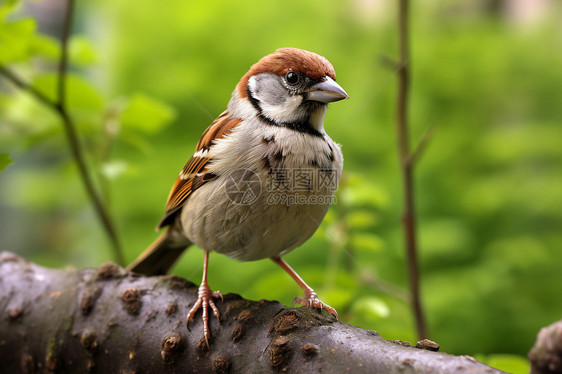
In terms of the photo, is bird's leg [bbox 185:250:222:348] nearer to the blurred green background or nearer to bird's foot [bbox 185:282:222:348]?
bird's foot [bbox 185:282:222:348]

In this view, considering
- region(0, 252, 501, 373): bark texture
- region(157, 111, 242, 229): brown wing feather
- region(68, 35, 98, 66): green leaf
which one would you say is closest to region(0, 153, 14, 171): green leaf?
region(0, 252, 501, 373): bark texture

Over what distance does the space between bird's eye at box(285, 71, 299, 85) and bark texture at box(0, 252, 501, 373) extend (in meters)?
0.61

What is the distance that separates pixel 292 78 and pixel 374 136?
124cm

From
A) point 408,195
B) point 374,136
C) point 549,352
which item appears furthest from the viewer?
point 374,136

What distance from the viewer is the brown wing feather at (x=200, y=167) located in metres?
1.64

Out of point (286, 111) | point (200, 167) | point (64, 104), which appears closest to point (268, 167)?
point (286, 111)

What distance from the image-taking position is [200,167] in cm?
167

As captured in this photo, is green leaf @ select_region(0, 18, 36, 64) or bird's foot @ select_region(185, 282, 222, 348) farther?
green leaf @ select_region(0, 18, 36, 64)

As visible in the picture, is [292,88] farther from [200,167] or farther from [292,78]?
[200,167]

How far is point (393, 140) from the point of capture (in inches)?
108

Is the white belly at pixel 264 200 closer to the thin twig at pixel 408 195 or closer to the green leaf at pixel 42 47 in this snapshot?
the thin twig at pixel 408 195

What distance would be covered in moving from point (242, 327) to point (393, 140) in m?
1.71

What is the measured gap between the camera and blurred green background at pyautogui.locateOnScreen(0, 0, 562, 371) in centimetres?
194

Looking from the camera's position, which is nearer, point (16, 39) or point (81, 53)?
point (16, 39)
